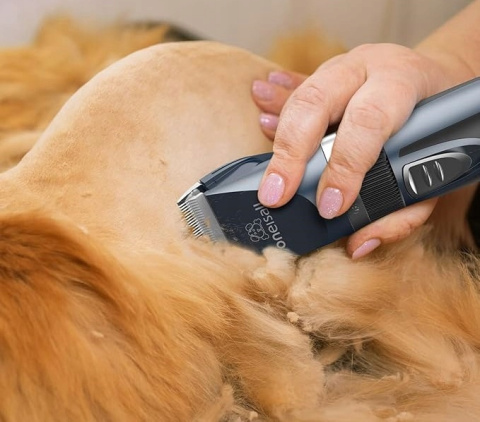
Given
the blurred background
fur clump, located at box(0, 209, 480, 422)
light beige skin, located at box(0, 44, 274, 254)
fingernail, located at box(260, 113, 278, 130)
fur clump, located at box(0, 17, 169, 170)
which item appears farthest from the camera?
the blurred background

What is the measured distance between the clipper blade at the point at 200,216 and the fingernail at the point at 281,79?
0.78 ft

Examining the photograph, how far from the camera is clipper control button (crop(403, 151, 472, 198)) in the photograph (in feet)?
1.91

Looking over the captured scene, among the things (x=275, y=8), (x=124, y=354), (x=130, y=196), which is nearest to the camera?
(x=124, y=354)

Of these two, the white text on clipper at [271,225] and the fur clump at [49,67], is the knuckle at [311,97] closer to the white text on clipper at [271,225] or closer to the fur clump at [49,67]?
the white text on clipper at [271,225]

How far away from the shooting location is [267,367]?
515mm

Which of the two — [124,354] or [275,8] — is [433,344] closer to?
[124,354]

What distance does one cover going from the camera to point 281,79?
31.0 inches

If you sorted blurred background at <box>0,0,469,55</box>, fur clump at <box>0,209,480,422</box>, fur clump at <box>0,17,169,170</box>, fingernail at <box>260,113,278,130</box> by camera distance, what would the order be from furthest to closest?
1. blurred background at <box>0,0,469,55</box>
2. fur clump at <box>0,17,169,170</box>
3. fingernail at <box>260,113,278,130</box>
4. fur clump at <box>0,209,480,422</box>

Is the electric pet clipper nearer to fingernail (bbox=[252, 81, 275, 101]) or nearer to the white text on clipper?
the white text on clipper

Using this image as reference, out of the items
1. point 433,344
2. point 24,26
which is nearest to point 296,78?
point 433,344

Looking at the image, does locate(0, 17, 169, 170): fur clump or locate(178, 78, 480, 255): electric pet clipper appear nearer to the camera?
locate(178, 78, 480, 255): electric pet clipper

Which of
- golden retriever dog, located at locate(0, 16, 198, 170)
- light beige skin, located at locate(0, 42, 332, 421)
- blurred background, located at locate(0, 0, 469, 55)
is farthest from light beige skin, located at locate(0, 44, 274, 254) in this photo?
blurred background, located at locate(0, 0, 469, 55)

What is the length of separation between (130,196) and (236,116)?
0.57 feet

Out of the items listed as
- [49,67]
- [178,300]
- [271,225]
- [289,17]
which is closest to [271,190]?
[271,225]
